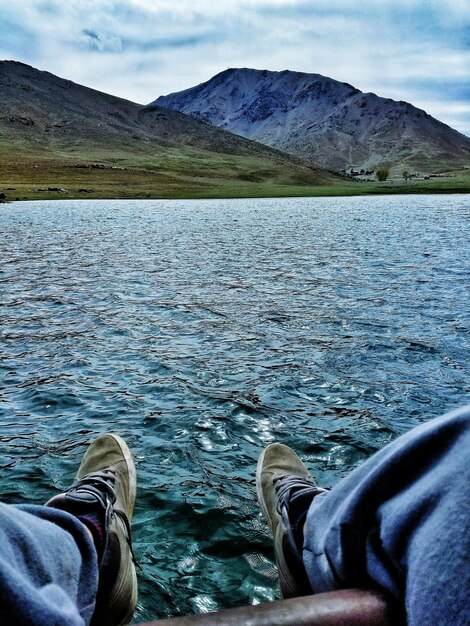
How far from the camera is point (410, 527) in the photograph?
7.64ft

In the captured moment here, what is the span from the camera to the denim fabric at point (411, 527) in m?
2.06

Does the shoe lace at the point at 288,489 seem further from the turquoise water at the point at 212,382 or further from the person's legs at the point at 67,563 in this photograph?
the person's legs at the point at 67,563

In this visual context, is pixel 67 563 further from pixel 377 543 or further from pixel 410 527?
pixel 410 527

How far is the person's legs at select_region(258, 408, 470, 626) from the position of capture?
2066 millimetres

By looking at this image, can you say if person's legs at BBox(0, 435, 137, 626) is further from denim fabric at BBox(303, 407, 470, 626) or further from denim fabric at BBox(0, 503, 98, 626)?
denim fabric at BBox(303, 407, 470, 626)

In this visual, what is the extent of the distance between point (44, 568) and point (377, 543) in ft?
5.18

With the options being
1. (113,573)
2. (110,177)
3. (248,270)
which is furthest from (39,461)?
(110,177)

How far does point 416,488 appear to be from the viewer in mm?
2385

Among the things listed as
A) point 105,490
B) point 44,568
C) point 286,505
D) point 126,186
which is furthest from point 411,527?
point 126,186

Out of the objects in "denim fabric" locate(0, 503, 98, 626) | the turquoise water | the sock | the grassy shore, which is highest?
the grassy shore

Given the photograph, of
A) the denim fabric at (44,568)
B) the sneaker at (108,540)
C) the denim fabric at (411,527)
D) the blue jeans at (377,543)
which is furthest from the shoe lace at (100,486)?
the denim fabric at (411,527)

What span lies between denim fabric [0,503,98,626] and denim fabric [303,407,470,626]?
1268 millimetres

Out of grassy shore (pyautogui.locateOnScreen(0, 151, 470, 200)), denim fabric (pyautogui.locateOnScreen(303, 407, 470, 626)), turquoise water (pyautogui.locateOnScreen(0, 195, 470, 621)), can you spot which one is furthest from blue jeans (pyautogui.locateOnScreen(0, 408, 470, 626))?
grassy shore (pyautogui.locateOnScreen(0, 151, 470, 200))

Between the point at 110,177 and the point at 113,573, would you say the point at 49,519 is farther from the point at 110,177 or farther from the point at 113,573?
the point at 110,177
